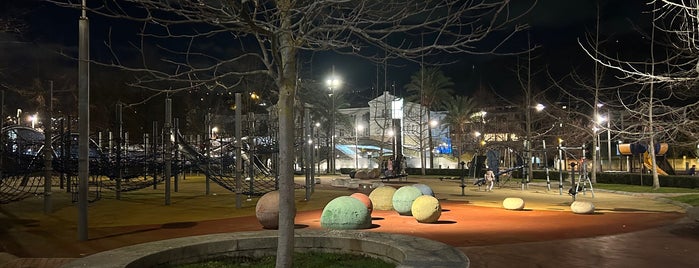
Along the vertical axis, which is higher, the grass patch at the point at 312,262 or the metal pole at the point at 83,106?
the metal pole at the point at 83,106

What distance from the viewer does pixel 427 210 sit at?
1526 centimetres

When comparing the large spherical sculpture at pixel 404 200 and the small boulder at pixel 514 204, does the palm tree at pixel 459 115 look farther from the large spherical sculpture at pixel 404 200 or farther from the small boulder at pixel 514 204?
the large spherical sculpture at pixel 404 200

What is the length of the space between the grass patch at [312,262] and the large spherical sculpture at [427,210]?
5.57m

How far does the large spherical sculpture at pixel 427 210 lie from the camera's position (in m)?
15.2

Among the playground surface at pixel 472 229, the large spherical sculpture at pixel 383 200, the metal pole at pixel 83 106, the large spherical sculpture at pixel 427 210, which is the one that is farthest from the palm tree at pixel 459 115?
the metal pole at pixel 83 106

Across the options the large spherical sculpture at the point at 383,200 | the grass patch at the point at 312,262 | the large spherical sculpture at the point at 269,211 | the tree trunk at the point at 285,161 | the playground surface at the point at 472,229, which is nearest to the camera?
the tree trunk at the point at 285,161

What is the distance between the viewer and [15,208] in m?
21.3

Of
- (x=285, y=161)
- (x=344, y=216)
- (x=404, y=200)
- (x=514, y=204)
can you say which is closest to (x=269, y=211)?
(x=344, y=216)

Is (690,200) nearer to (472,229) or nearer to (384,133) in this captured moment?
(472,229)

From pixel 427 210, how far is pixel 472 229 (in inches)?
58.9

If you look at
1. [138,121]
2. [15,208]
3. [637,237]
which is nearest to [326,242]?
[637,237]

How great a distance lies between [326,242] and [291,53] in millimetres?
3781

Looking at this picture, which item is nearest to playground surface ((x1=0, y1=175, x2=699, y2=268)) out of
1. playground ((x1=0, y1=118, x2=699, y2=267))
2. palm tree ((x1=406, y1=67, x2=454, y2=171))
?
playground ((x1=0, y1=118, x2=699, y2=267))

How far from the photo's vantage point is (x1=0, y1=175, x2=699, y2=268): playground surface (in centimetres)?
1012
